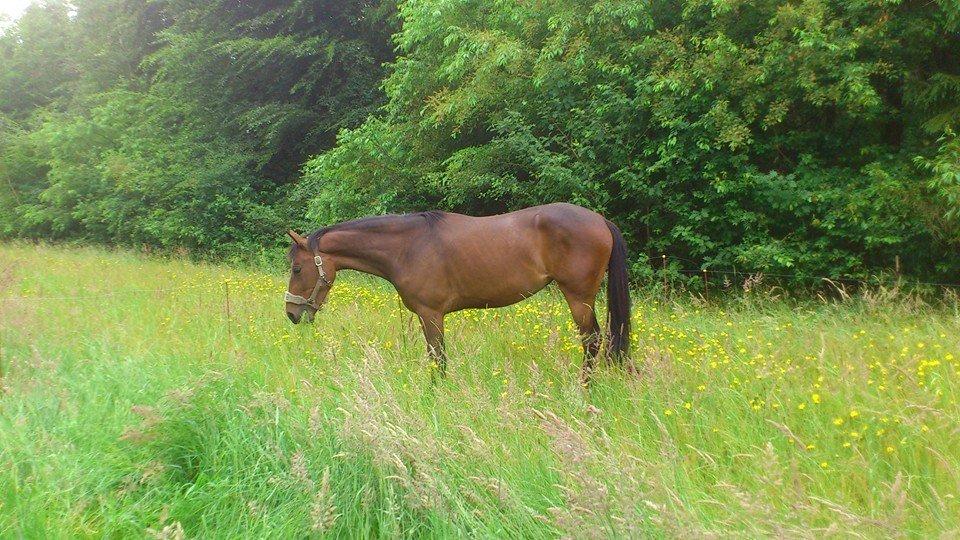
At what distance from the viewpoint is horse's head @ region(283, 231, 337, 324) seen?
5074 mm

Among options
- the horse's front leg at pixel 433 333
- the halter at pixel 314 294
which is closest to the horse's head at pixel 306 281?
the halter at pixel 314 294

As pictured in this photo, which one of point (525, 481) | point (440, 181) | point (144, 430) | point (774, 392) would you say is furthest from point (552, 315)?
point (440, 181)

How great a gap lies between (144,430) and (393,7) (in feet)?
46.2

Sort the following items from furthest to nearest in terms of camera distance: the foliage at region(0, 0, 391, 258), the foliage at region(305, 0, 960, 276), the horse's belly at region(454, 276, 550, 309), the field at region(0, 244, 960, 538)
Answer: the foliage at region(0, 0, 391, 258) → the foliage at region(305, 0, 960, 276) → the horse's belly at region(454, 276, 550, 309) → the field at region(0, 244, 960, 538)

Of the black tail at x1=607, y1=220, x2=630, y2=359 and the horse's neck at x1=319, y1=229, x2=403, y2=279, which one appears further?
the horse's neck at x1=319, y1=229, x2=403, y2=279

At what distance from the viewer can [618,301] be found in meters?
4.73

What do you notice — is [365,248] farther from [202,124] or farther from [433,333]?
[202,124]

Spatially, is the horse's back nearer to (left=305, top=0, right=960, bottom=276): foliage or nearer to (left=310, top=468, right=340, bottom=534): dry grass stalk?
(left=310, top=468, right=340, bottom=534): dry grass stalk

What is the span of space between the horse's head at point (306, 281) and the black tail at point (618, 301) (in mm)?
2456

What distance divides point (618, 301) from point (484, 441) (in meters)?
2.30

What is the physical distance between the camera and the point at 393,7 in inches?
586

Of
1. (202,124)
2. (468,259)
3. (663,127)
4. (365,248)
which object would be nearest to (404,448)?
(468,259)

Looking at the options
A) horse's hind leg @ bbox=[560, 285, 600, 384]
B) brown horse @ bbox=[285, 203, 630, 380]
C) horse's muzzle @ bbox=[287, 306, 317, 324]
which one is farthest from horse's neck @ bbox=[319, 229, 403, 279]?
horse's hind leg @ bbox=[560, 285, 600, 384]

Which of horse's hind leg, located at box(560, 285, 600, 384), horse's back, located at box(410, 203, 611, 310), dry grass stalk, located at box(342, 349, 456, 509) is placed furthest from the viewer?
horse's back, located at box(410, 203, 611, 310)
